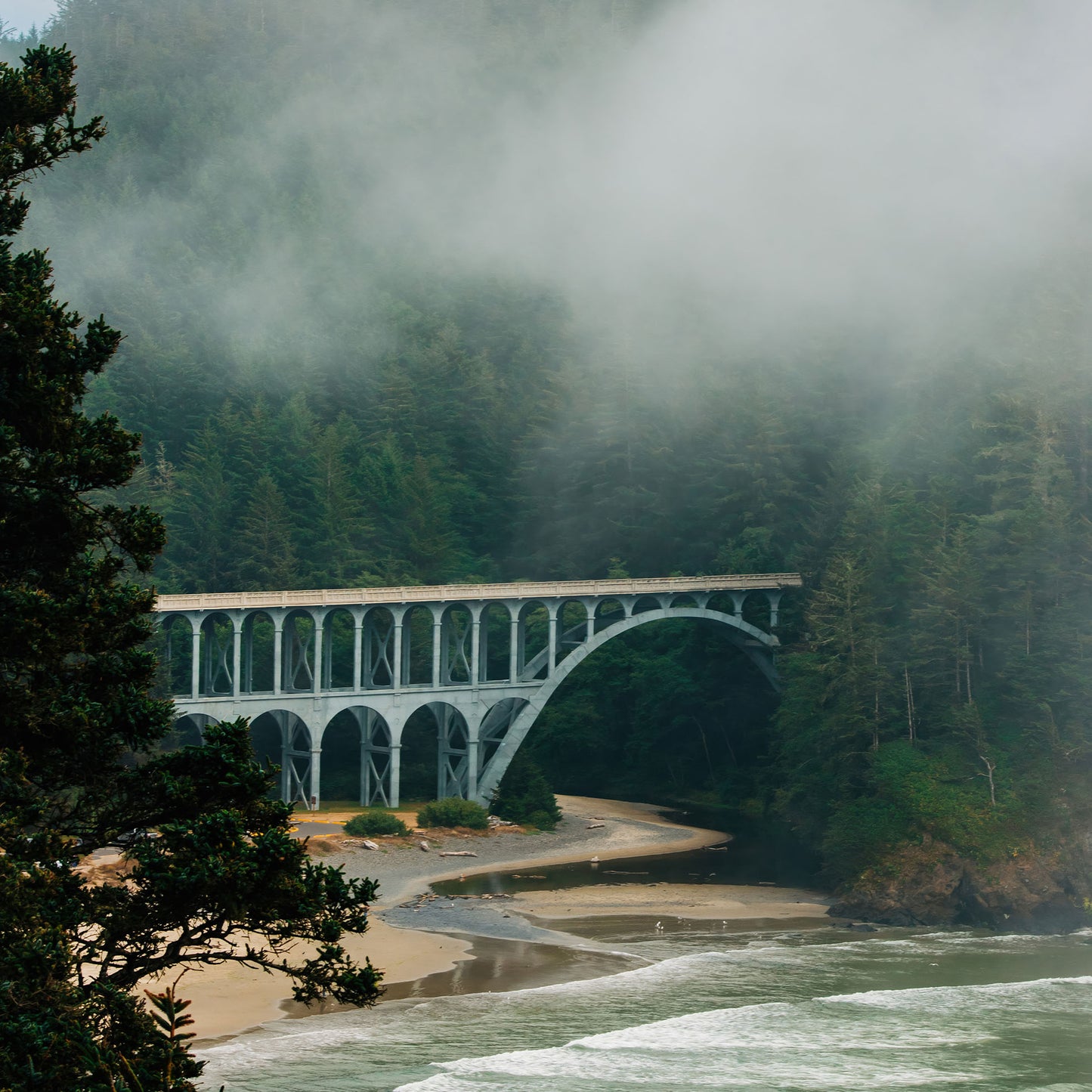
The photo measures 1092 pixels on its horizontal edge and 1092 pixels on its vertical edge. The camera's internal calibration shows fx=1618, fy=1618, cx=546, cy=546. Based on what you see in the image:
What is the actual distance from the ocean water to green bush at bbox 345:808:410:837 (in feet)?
47.7

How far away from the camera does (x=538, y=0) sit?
178500 millimetres

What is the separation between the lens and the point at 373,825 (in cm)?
5747

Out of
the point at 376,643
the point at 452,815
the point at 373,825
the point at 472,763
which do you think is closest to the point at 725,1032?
the point at 373,825

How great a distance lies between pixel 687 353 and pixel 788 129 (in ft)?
132

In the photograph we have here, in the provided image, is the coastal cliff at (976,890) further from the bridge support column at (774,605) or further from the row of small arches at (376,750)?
the bridge support column at (774,605)

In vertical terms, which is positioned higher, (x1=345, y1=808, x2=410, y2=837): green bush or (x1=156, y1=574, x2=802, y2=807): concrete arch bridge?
(x1=156, y1=574, x2=802, y2=807): concrete arch bridge

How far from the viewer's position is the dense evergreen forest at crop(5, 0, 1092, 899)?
57250mm

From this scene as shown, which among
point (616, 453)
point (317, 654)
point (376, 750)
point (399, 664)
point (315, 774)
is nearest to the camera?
point (317, 654)

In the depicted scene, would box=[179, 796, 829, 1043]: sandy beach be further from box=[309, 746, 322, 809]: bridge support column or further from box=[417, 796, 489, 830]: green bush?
box=[309, 746, 322, 809]: bridge support column

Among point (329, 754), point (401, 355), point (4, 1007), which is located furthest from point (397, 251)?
point (4, 1007)

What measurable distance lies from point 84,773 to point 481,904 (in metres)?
33.1

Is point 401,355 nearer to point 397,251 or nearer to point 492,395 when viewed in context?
point 492,395

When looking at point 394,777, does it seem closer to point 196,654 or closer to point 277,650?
point 277,650

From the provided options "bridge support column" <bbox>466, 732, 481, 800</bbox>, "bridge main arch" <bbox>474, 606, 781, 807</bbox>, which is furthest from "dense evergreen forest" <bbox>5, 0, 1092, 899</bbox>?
"bridge support column" <bbox>466, 732, 481, 800</bbox>
